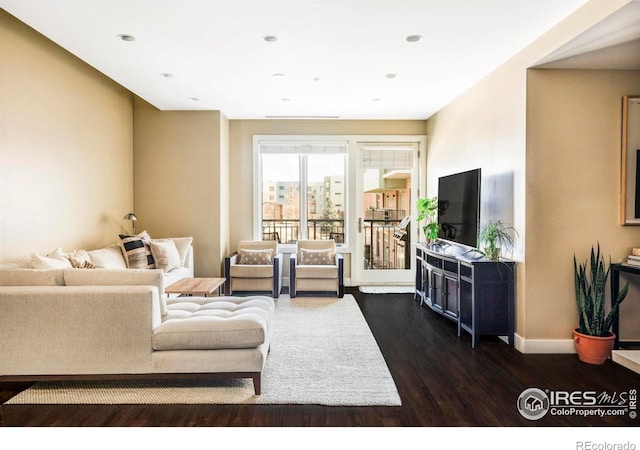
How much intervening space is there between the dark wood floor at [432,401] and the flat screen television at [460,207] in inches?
43.2

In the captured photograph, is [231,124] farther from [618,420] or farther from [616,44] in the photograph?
[618,420]

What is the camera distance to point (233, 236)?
622 cm

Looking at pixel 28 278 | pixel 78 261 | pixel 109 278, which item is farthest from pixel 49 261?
pixel 109 278

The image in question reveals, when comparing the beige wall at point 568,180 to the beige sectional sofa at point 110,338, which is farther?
the beige wall at point 568,180

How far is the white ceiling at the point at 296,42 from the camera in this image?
107 inches

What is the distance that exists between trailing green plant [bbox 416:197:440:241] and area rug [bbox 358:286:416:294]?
1032mm

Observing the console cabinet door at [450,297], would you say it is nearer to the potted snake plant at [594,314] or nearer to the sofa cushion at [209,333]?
the potted snake plant at [594,314]

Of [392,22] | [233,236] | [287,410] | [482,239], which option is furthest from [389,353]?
[233,236]

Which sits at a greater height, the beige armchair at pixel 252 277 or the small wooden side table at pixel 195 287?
the small wooden side table at pixel 195 287

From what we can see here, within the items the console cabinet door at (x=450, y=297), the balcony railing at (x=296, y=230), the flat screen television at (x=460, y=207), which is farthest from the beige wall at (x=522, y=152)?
the balcony railing at (x=296, y=230)

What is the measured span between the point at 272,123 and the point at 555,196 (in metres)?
4.30

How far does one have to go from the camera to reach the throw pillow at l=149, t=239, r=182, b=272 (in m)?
4.76

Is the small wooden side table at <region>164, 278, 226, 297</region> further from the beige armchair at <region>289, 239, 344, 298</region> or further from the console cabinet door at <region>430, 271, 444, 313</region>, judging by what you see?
the console cabinet door at <region>430, 271, 444, 313</region>

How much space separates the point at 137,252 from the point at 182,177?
154cm
